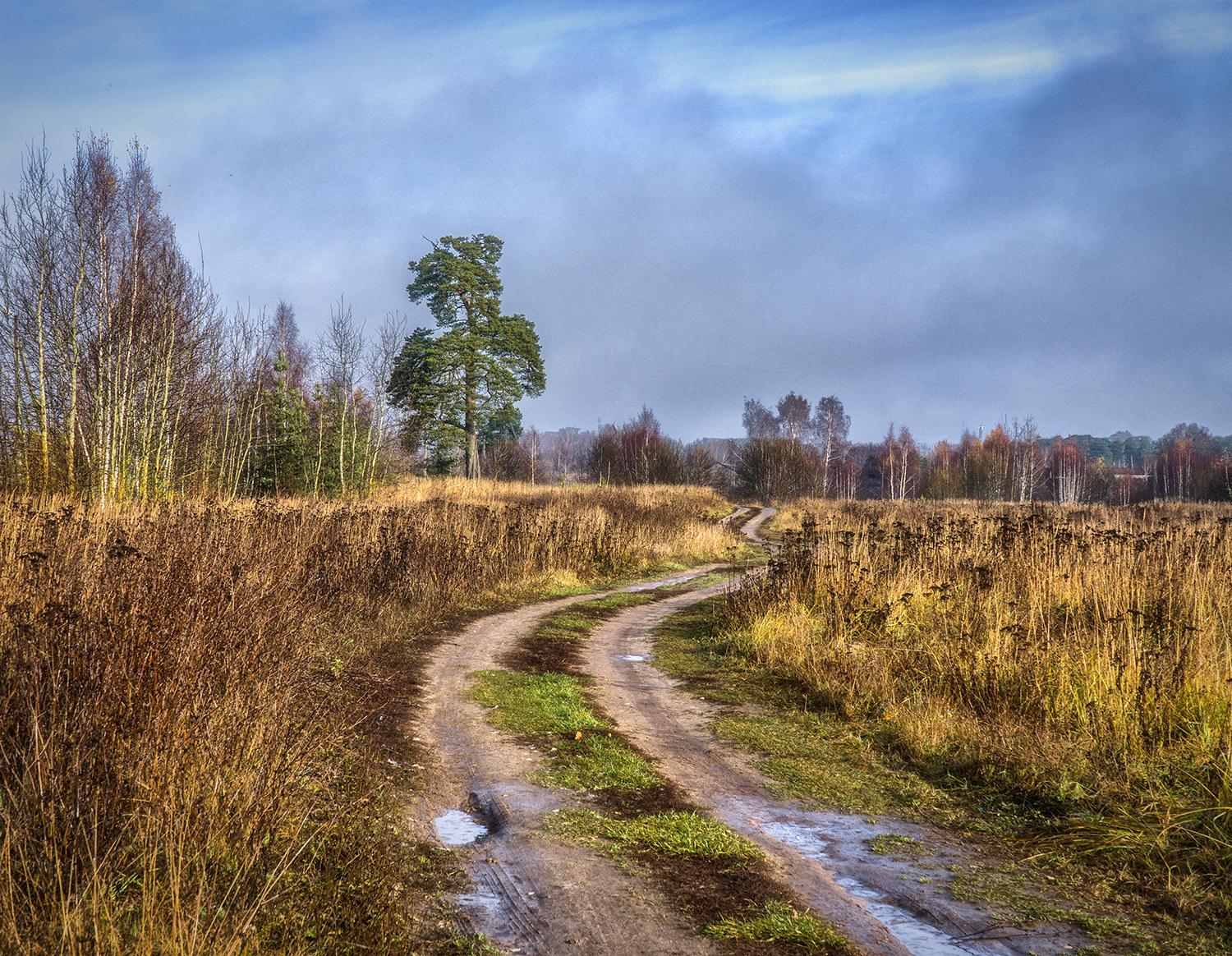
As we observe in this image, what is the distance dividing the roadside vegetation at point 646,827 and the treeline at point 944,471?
36.3 metres

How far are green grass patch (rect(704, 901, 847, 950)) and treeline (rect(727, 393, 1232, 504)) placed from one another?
39232mm

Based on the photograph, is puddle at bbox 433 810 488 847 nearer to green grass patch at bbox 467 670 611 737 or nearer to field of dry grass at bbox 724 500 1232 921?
green grass patch at bbox 467 670 611 737

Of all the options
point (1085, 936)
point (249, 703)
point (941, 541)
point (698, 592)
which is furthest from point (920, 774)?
point (698, 592)

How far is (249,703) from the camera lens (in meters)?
3.88

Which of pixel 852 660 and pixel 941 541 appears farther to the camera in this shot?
pixel 941 541

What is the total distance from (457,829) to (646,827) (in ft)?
3.67

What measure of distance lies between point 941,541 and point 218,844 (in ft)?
34.9

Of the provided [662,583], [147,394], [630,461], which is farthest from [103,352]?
[630,461]

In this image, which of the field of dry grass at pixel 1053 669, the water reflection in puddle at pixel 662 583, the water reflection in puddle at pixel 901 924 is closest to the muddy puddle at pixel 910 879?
the water reflection in puddle at pixel 901 924

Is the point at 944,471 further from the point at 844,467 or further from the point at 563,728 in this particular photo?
the point at 563,728

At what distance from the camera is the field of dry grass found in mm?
4199

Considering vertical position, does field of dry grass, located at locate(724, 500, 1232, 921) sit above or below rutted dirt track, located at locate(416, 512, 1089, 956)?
above

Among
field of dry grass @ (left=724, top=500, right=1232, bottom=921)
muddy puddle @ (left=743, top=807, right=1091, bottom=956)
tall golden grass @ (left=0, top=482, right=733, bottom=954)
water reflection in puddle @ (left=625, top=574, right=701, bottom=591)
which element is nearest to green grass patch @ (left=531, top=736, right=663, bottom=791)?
muddy puddle @ (left=743, top=807, right=1091, bottom=956)

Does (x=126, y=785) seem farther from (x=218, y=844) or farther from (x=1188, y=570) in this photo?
(x=1188, y=570)
